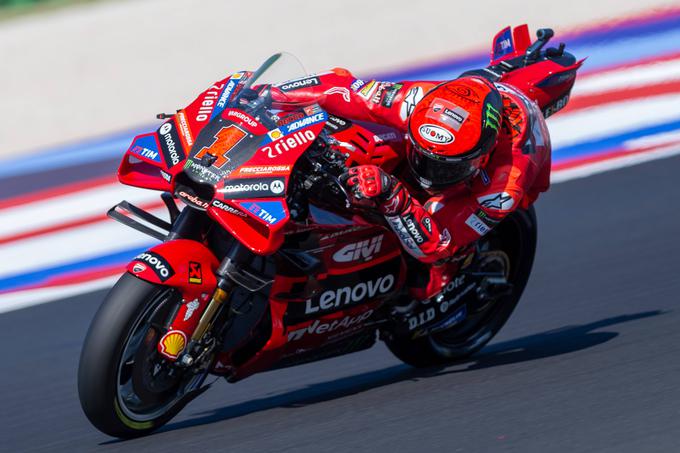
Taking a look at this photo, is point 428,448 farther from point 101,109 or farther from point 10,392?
point 101,109

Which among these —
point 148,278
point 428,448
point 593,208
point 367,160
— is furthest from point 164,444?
point 593,208

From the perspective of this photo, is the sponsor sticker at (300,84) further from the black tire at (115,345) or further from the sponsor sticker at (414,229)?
the black tire at (115,345)

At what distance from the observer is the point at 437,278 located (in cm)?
527

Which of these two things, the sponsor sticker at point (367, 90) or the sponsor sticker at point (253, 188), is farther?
the sponsor sticker at point (367, 90)

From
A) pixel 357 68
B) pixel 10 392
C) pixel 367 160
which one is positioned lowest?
pixel 357 68

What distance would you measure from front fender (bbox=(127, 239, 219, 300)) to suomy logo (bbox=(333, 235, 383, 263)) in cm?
61

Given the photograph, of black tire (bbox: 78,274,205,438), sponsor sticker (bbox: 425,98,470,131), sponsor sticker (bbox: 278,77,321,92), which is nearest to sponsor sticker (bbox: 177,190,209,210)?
black tire (bbox: 78,274,205,438)

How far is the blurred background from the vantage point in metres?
4.72

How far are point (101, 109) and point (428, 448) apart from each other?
25.3 ft

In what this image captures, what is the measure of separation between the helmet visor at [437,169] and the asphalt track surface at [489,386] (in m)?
0.91

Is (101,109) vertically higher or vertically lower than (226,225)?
lower

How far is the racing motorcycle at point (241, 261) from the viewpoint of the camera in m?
4.29

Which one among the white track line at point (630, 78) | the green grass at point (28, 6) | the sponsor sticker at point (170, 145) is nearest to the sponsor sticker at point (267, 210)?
the sponsor sticker at point (170, 145)

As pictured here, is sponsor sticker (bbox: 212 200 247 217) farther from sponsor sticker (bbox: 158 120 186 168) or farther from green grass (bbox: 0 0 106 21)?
green grass (bbox: 0 0 106 21)
